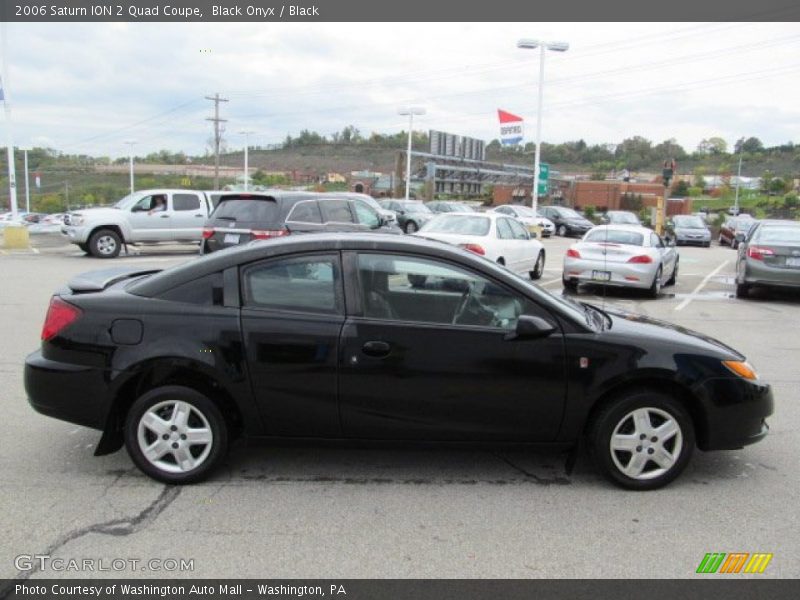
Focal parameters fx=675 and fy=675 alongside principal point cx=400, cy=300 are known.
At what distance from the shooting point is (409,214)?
31844 millimetres

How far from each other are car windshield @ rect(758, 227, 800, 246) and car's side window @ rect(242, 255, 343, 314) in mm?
11319

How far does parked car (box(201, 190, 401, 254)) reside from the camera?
11539 millimetres

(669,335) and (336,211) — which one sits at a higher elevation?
(336,211)

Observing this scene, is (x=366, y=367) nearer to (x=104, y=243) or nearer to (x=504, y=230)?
(x=504, y=230)

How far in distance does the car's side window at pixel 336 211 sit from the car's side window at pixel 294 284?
803 cm

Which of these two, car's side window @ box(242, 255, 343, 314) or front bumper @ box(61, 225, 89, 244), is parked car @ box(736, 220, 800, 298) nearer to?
car's side window @ box(242, 255, 343, 314)

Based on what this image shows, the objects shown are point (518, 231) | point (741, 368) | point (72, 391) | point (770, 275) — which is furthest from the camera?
point (518, 231)

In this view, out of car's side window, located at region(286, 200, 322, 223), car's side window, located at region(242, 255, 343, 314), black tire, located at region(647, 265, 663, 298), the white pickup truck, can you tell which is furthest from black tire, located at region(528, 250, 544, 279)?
car's side window, located at region(242, 255, 343, 314)

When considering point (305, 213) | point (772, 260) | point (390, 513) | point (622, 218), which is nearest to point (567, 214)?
point (622, 218)

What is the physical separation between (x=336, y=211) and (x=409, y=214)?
64.3 feet

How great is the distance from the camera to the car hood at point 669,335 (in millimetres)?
4195

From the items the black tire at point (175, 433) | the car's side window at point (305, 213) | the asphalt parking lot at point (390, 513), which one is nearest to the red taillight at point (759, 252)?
the car's side window at point (305, 213)
